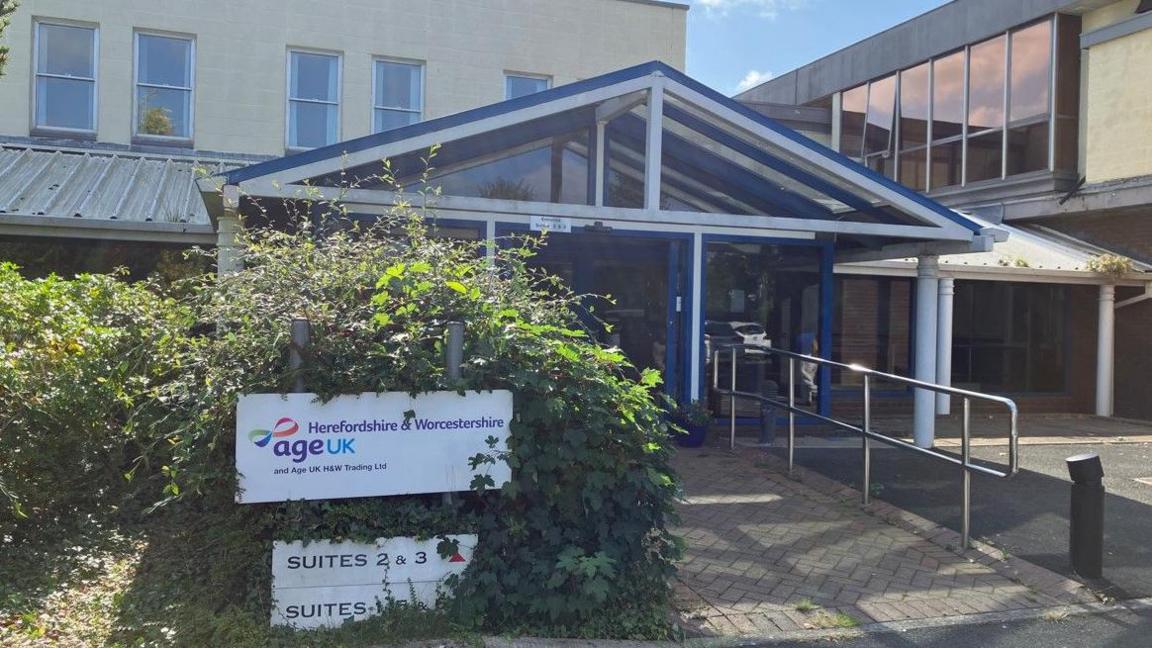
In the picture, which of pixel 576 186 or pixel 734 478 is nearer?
pixel 734 478

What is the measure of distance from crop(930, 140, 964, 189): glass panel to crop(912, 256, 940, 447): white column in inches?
303

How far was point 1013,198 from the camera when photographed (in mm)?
15312

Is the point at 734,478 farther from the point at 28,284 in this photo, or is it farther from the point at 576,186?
the point at 28,284

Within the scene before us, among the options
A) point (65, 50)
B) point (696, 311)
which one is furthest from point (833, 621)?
point (65, 50)

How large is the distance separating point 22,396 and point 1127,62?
15.1 meters

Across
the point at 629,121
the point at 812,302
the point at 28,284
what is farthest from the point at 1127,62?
the point at 28,284

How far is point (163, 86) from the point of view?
13.1m

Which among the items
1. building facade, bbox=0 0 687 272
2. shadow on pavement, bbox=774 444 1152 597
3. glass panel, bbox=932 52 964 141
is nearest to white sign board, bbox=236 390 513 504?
shadow on pavement, bbox=774 444 1152 597

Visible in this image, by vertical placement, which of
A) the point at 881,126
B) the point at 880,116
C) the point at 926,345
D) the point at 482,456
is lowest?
the point at 482,456

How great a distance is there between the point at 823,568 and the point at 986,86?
13.2m

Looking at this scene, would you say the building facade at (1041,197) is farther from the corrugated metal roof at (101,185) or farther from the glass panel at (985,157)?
the corrugated metal roof at (101,185)

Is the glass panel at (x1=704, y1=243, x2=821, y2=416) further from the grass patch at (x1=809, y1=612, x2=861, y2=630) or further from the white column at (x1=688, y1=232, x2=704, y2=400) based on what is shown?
the grass patch at (x1=809, y1=612, x2=861, y2=630)

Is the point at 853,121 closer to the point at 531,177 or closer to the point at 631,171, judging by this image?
the point at 631,171

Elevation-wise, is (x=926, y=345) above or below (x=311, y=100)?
below
